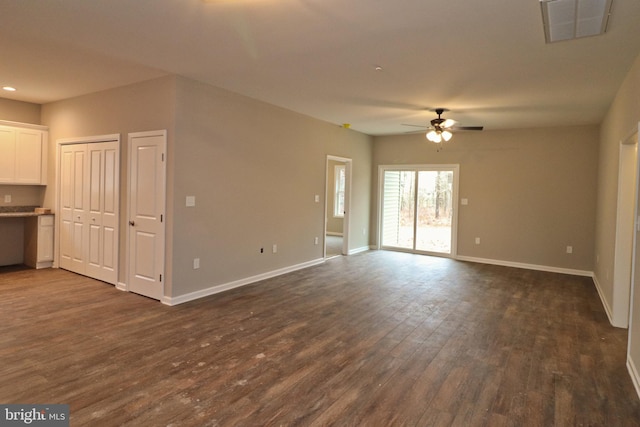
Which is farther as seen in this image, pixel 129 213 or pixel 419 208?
pixel 419 208

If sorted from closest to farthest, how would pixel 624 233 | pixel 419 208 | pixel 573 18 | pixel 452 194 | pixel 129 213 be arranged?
1. pixel 573 18
2. pixel 624 233
3. pixel 129 213
4. pixel 452 194
5. pixel 419 208

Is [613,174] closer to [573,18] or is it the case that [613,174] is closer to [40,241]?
[573,18]

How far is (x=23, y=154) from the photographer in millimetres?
5926

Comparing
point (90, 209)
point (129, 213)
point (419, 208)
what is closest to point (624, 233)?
point (419, 208)

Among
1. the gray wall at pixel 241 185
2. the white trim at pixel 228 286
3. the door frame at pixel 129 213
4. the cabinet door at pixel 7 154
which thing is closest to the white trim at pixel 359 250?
the gray wall at pixel 241 185

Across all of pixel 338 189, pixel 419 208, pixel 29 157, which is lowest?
pixel 419 208

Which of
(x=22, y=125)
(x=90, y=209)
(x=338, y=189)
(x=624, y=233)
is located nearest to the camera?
(x=624, y=233)

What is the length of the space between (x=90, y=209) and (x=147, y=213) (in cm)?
146

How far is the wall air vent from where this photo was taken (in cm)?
245

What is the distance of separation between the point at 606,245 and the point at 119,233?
647 centimetres

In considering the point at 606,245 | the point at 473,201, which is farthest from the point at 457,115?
the point at 606,245

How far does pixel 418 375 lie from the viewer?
2.93 m

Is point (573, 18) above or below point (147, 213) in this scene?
above

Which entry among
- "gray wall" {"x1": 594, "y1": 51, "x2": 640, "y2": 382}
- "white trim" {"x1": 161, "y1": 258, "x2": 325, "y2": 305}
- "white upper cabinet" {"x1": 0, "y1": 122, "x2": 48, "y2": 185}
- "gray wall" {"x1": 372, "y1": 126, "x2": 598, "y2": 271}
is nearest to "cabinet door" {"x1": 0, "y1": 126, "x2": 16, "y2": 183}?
"white upper cabinet" {"x1": 0, "y1": 122, "x2": 48, "y2": 185}
